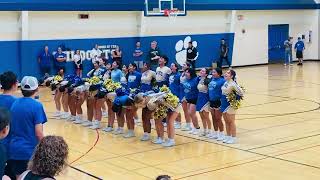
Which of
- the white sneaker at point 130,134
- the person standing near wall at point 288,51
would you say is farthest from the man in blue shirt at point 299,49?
the white sneaker at point 130,134

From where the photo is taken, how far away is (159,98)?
34.2ft

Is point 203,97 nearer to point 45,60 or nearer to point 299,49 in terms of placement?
point 45,60

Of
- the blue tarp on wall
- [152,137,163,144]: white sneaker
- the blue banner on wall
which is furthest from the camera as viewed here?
the blue banner on wall

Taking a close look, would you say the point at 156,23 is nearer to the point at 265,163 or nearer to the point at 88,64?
the point at 88,64

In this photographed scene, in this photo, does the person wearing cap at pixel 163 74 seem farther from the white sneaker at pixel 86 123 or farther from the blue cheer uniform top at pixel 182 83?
the white sneaker at pixel 86 123

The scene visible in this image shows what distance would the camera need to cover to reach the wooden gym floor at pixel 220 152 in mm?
8625

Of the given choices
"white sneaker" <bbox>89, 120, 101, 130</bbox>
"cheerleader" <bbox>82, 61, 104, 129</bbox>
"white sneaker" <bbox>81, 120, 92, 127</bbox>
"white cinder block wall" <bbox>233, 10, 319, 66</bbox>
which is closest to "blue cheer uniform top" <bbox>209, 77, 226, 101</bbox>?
"cheerleader" <bbox>82, 61, 104, 129</bbox>

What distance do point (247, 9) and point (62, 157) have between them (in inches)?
1080

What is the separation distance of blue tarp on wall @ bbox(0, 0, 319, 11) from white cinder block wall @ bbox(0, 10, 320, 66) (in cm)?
51

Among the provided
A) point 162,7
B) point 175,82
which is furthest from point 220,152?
point 162,7

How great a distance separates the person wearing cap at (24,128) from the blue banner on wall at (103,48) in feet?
54.7

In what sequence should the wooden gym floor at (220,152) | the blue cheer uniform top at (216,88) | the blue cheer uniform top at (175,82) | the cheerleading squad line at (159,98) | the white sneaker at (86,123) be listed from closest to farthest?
the wooden gym floor at (220,152), the cheerleading squad line at (159,98), the blue cheer uniform top at (216,88), the blue cheer uniform top at (175,82), the white sneaker at (86,123)

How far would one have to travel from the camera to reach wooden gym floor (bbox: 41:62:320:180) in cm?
862

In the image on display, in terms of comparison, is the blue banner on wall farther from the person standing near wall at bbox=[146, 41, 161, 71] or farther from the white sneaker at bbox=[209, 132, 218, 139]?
the white sneaker at bbox=[209, 132, 218, 139]
